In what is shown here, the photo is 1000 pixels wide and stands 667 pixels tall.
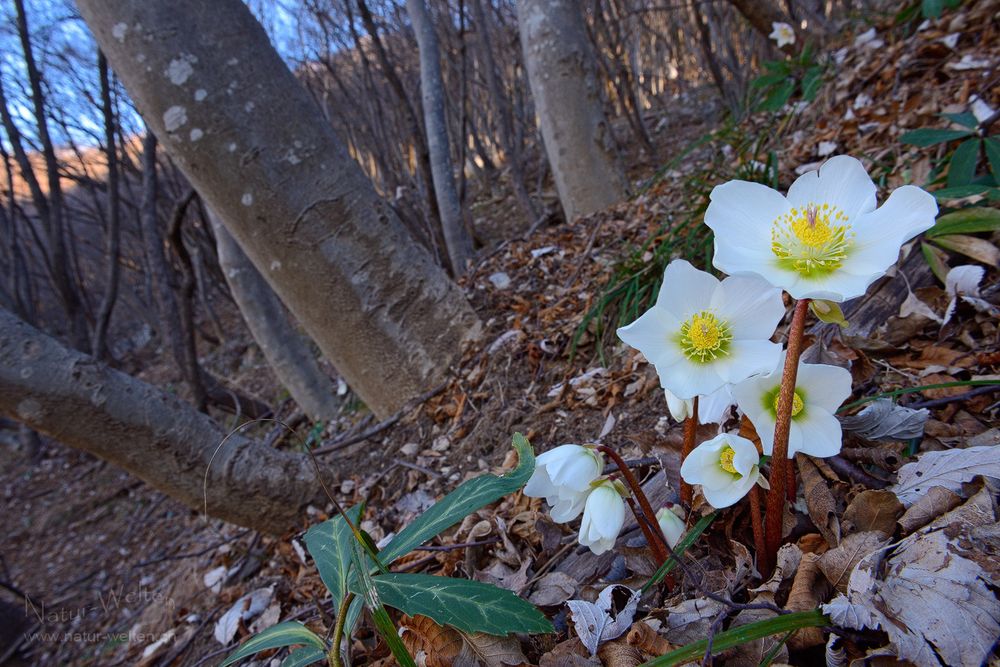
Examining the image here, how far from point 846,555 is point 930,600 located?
111mm

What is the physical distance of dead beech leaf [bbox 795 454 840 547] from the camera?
0.74 meters

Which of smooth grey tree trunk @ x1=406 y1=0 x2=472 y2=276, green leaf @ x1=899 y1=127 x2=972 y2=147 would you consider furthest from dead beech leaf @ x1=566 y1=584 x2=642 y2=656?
smooth grey tree trunk @ x1=406 y1=0 x2=472 y2=276

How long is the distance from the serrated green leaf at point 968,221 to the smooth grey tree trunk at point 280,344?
10.7ft

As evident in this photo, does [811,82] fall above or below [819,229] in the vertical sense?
below

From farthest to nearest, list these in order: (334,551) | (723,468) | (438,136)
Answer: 1. (438,136)
2. (334,551)
3. (723,468)

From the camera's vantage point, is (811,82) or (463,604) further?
(811,82)

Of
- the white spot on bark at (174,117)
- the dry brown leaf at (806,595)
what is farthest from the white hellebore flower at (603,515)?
the white spot on bark at (174,117)

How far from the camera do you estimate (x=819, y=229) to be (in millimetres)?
610

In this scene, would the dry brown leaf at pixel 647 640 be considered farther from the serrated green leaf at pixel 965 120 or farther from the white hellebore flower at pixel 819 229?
the serrated green leaf at pixel 965 120

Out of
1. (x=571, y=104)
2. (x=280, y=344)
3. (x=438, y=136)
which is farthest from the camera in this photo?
(x=280, y=344)

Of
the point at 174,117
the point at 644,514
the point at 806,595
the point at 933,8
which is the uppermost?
the point at 174,117

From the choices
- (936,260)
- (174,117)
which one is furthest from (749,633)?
(174,117)

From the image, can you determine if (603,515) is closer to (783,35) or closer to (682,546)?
(682,546)

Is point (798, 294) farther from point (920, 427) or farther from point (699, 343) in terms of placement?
point (920, 427)
